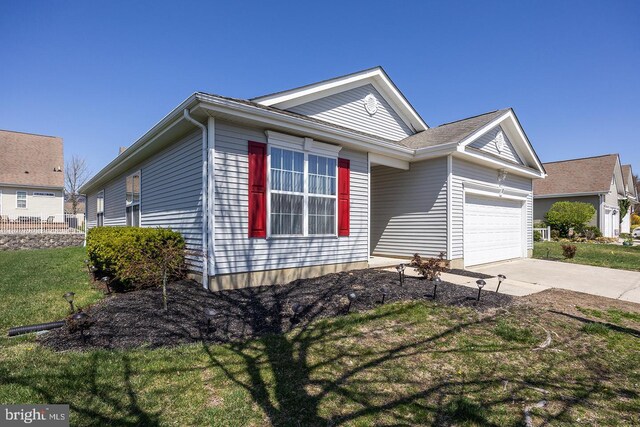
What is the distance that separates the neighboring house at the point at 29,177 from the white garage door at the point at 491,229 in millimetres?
26884

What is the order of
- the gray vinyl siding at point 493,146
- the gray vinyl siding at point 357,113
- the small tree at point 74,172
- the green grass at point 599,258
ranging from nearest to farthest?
the gray vinyl siding at point 357,113 < the gray vinyl siding at point 493,146 < the green grass at point 599,258 < the small tree at point 74,172

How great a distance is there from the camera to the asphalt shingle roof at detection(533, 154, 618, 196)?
23641mm

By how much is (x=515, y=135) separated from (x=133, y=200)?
1363 centimetres

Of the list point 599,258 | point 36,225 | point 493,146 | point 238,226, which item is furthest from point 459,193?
point 36,225

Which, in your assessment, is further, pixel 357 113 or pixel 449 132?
pixel 449 132

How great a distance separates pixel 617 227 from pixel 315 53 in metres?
30.2

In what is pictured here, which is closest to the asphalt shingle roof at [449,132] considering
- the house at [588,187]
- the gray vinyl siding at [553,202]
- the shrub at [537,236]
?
the shrub at [537,236]

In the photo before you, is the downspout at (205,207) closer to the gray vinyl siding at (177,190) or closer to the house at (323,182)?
the house at (323,182)

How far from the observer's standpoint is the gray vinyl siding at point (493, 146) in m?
10.7

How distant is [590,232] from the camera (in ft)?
72.6

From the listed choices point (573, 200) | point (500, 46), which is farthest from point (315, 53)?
point (573, 200)

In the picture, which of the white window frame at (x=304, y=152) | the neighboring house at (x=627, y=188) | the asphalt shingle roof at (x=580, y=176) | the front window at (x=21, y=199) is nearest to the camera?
the white window frame at (x=304, y=152)

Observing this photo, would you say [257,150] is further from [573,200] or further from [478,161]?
[573,200]

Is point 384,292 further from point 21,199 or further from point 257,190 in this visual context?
point 21,199
